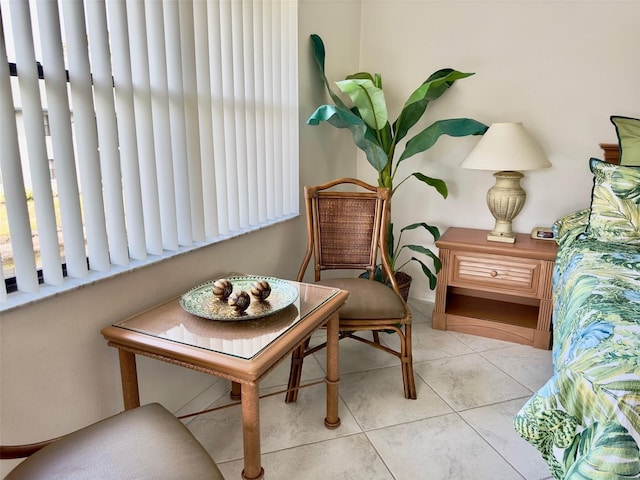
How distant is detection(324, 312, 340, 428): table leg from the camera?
1.71 m

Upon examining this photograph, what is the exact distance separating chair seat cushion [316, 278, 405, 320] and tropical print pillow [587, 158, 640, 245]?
101 centimetres

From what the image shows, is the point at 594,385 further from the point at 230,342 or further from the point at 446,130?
the point at 446,130

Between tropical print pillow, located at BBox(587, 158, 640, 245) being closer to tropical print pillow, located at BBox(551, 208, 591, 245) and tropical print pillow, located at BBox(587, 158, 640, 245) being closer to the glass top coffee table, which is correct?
tropical print pillow, located at BBox(551, 208, 591, 245)

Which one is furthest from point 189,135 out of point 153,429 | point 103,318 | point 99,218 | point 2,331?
point 153,429

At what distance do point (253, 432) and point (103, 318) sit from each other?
0.66 m

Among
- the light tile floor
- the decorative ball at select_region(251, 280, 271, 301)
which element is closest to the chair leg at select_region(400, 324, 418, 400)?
the light tile floor

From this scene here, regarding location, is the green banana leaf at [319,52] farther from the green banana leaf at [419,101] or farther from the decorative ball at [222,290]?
the decorative ball at [222,290]

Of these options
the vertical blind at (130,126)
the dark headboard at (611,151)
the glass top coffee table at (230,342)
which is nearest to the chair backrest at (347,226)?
the vertical blind at (130,126)

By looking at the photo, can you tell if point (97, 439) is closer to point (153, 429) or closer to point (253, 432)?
point (153, 429)

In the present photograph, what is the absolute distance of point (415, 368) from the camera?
7.68 feet

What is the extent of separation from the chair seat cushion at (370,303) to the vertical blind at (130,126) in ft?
2.05

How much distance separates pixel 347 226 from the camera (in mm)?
2309

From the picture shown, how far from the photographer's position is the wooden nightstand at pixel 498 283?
2533 millimetres

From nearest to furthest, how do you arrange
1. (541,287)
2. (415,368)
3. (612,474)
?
(612,474), (415,368), (541,287)
